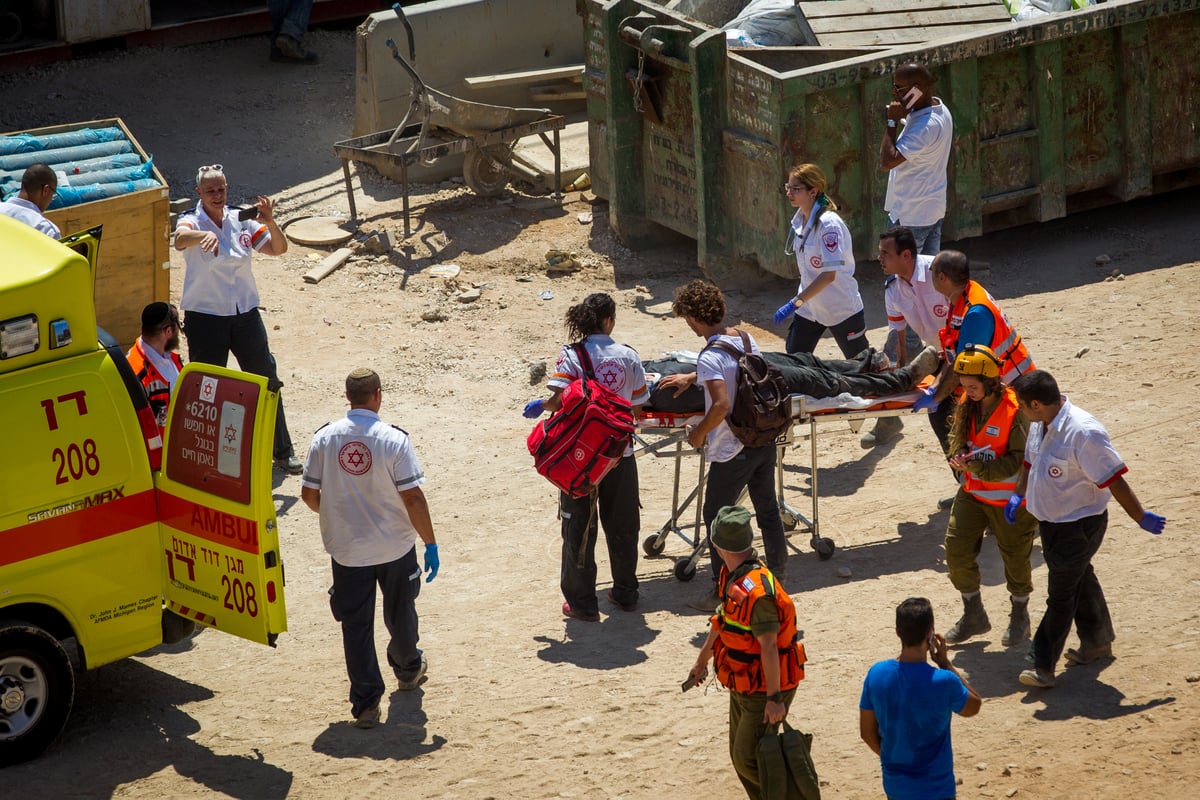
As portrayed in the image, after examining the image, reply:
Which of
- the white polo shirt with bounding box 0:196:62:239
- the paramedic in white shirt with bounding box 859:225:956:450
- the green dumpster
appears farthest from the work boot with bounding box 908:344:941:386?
the white polo shirt with bounding box 0:196:62:239

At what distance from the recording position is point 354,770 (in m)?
6.11

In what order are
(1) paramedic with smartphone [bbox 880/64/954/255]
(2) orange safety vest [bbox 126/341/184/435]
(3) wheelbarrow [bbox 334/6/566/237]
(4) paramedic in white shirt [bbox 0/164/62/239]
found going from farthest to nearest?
(3) wheelbarrow [bbox 334/6/566/237] < (1) paramedic with smartphone [bbox 880/64/954/255] < (4) paramedic in white shirt [bbox 0/164/62/239] < (2) orange safety vest [bbox 126/341/184/435]

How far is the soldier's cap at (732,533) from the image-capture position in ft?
17.1

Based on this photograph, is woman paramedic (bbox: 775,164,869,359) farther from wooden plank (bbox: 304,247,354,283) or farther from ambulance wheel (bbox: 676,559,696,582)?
wooden plank (bbox: 304,247,354,283)

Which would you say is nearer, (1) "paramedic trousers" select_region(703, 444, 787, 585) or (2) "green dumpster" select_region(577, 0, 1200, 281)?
(1) "paramedic trousers" select_region(703, 444, 787, 585)

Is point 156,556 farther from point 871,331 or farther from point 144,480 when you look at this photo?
point 871,331

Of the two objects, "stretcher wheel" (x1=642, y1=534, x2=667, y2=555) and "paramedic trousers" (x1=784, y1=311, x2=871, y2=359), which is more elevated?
"paramedic trousers" (x1=784, y1=311, x2=871, y2=359)

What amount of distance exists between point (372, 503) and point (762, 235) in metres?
6.01

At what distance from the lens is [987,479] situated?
641 cm

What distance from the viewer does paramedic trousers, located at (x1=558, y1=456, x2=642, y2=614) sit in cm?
715

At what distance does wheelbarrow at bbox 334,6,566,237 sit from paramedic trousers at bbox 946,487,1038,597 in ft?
24.2

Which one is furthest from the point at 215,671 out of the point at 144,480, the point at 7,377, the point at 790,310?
the point at 790,310

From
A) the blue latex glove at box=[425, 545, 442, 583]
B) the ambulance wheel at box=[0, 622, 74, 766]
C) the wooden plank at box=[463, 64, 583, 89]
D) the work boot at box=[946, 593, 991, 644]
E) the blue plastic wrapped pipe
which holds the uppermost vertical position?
the blue plastic wrapped pipe

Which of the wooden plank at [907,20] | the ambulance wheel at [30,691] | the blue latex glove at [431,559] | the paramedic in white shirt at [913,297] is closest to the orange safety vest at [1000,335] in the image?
the paramedic in white shirt at [913,297]
